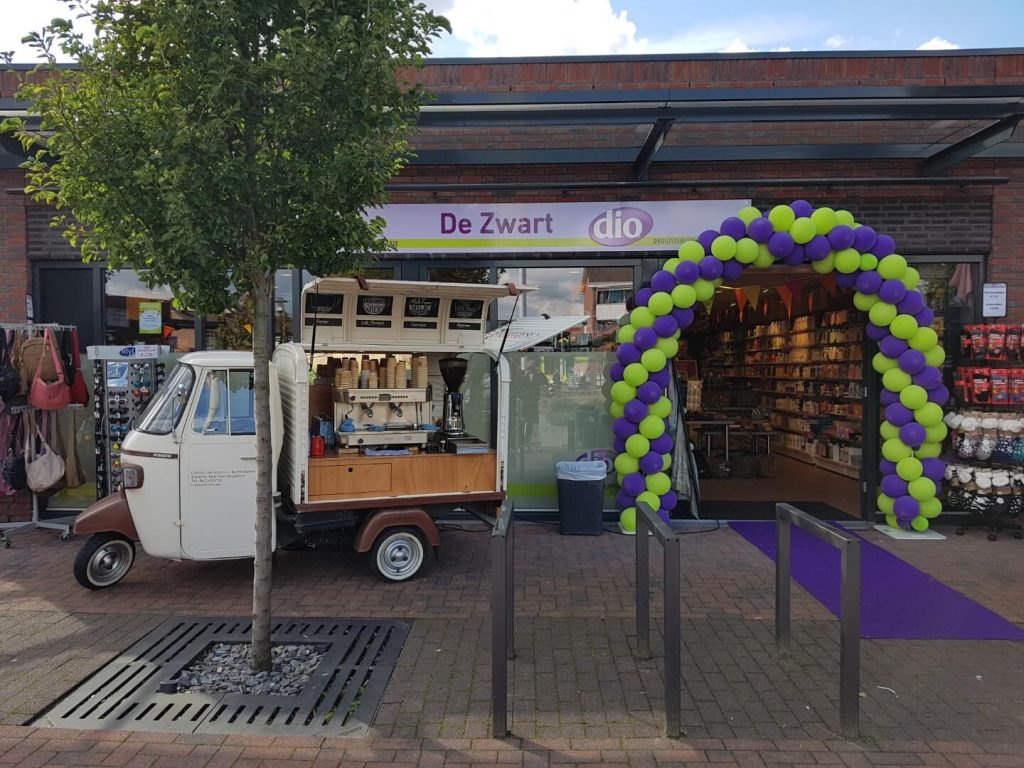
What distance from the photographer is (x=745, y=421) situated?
12.1m

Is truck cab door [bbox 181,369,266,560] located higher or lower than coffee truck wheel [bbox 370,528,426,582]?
higher

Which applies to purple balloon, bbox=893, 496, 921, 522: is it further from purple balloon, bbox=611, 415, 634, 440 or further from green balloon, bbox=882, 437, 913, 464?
purple balloon, bbox=611, 415, 634, 440

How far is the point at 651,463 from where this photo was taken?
7.31m

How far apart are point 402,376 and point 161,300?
401 centimetres

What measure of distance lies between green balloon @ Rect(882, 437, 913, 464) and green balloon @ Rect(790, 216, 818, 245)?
7.45 ft

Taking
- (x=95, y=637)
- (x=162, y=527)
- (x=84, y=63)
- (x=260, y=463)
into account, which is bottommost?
(x=95, y=637)

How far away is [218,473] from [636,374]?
3932mm

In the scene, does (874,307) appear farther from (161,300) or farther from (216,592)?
(161,300)

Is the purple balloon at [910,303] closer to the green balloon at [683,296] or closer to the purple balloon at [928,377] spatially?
the purple balloon at [928,377]

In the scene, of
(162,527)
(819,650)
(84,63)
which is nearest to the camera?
(84,63)

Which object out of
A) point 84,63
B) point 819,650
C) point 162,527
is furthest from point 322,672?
point 84,63

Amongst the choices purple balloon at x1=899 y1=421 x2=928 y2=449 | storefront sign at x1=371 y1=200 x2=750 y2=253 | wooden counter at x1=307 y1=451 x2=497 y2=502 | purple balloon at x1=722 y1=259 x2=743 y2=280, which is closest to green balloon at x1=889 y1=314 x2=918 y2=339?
purple balloon at x1=899 y1=421 x2=928 y2=449

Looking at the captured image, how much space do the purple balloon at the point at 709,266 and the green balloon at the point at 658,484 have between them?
2.08m

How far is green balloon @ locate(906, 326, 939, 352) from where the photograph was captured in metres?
7.12
